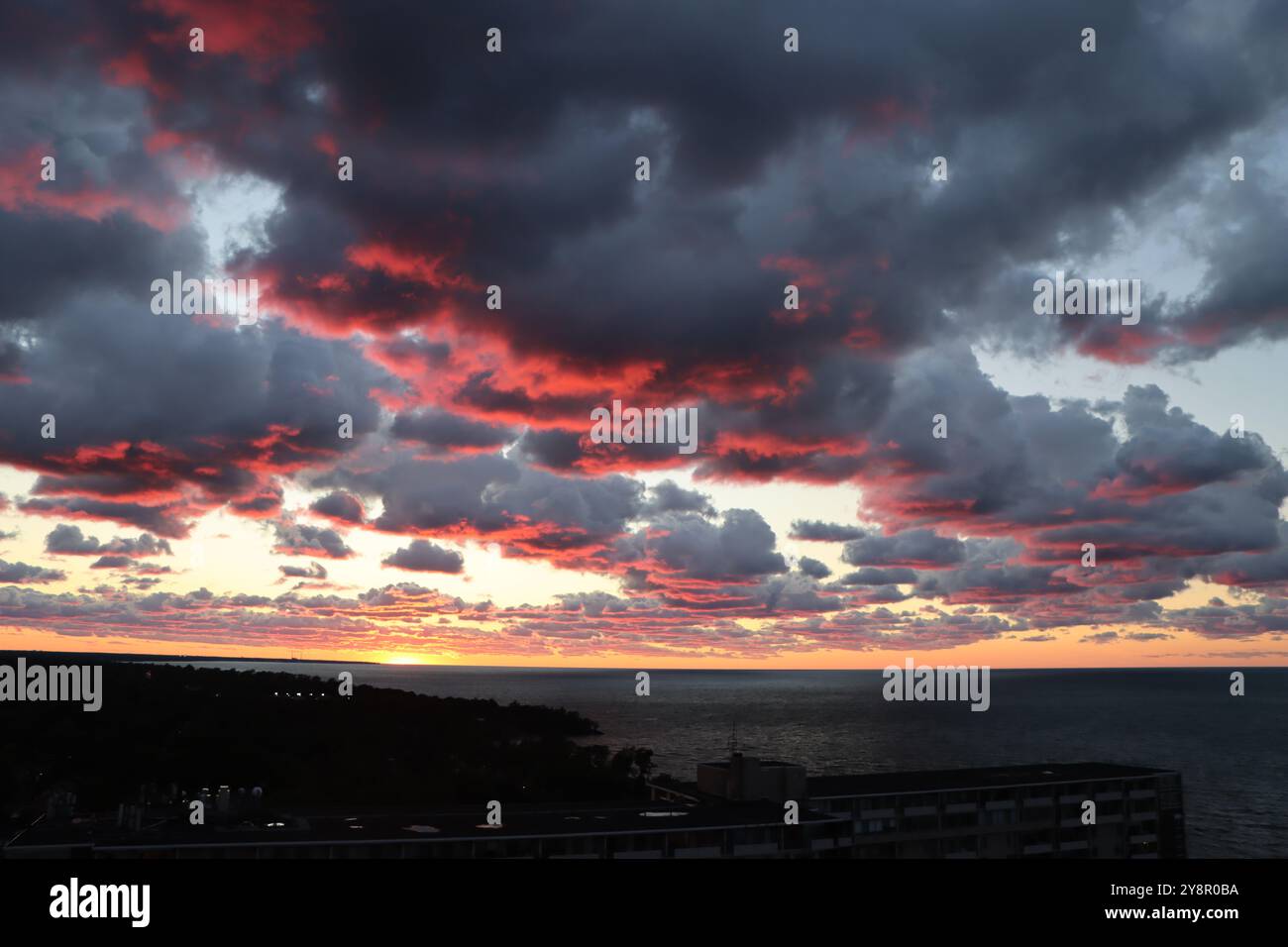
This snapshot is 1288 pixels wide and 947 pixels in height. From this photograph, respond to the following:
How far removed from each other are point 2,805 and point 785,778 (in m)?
76.2
